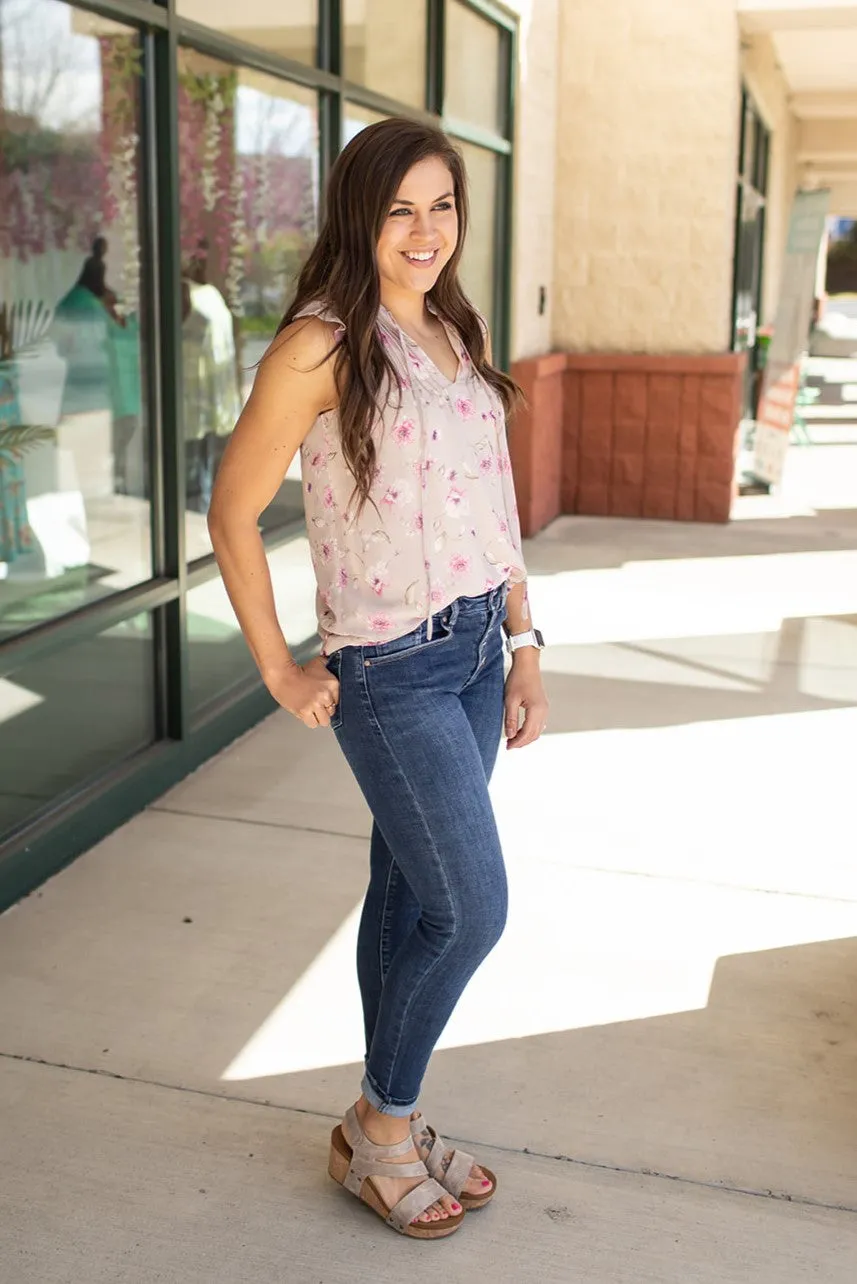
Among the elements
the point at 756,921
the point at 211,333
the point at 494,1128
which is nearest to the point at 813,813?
the point at 756,921

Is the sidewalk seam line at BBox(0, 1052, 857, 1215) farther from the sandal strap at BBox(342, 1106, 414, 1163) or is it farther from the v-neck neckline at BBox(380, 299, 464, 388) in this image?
the v-neck neckline at BBox(380, 299, 464, 388)

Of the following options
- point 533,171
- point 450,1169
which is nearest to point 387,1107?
point 450,1169

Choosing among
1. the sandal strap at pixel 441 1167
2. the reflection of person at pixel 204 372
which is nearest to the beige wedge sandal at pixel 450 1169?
the sandal strap at pixel 441 1167

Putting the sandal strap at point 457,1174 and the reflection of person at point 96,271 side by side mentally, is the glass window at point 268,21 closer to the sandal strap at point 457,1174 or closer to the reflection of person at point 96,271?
the reflection of person at point 96,271

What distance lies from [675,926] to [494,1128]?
103 cm

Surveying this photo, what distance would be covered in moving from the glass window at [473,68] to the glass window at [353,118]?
1.28 metres

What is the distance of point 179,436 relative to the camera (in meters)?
4.52

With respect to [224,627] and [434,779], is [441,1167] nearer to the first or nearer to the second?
[434,779]

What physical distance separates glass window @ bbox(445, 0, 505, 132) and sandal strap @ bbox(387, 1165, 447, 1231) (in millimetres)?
6201

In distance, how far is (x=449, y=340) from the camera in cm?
231

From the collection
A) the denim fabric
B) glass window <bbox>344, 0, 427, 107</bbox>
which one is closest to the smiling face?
the denim fabric

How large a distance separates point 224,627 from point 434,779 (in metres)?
3.11

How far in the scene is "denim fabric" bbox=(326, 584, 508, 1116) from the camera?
2.13 meters

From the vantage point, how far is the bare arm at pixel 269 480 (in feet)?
6.76
